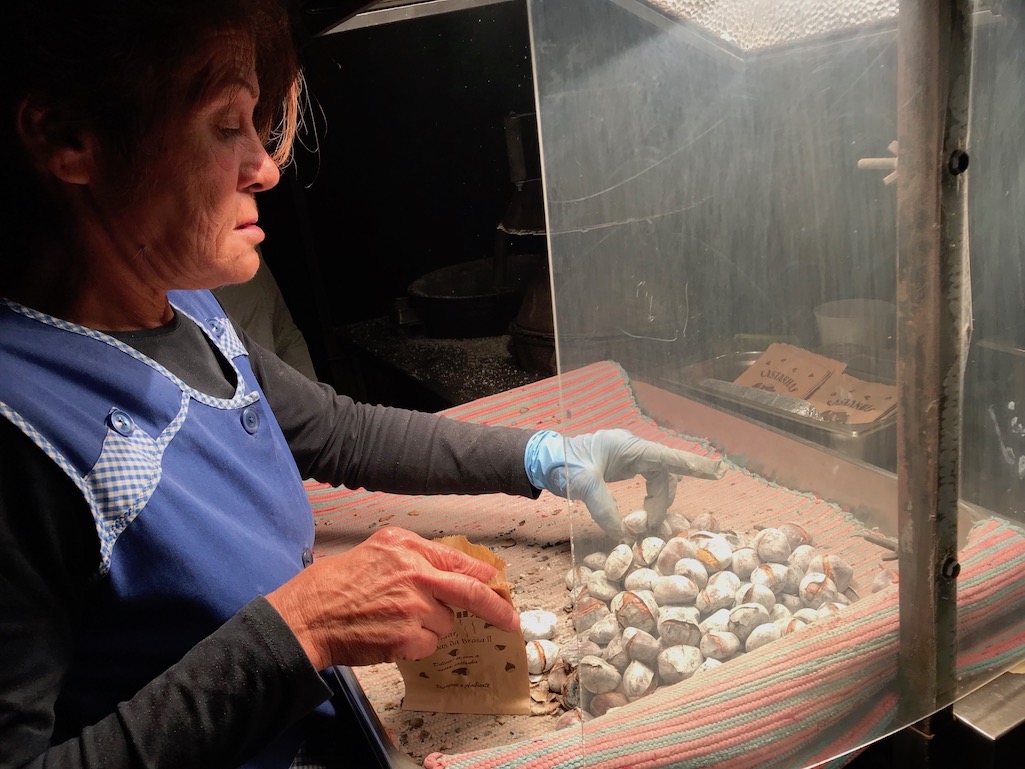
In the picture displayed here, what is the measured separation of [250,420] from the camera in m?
1.00

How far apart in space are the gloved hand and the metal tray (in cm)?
7

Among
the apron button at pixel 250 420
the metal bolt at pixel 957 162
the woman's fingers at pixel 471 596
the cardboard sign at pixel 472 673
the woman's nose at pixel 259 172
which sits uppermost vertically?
the woman's nose at pixel 259 172

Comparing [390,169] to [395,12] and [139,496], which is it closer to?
[395,12]

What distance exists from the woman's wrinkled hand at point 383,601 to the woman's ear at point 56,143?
1.41ft

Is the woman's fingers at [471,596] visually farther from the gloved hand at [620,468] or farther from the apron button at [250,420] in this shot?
the apron button at [250,420]

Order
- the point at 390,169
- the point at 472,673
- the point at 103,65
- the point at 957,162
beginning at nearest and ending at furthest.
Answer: the point at 957,162 < the point at 103,65 < the point at 472,673 < the point at 390,169

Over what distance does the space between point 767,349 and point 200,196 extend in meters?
0.57

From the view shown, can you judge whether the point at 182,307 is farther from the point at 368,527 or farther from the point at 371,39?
the point at 371,39

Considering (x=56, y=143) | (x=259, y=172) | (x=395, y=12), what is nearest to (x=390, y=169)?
(x=395, y=12)

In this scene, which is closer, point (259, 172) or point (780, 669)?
point (780, 669)

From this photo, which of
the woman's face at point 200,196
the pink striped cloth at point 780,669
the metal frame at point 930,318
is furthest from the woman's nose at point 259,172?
the metal frame at point 930,318

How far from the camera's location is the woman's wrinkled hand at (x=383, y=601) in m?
0.85

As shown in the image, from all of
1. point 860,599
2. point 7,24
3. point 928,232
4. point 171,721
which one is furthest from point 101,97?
point 860,599

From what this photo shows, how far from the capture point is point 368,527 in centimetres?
144
